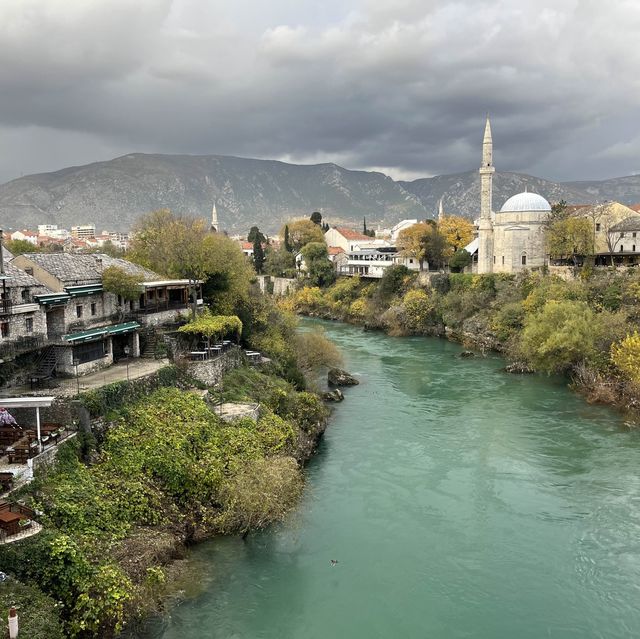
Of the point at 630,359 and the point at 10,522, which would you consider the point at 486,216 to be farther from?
the point at 10,522

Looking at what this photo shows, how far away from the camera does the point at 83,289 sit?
2692 centimetres

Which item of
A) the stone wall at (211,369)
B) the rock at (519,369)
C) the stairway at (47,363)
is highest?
the stairway at (47,363)

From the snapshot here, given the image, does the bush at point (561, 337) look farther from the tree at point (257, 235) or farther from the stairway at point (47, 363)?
the tree at point (257, 235)

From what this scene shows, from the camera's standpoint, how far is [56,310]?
83.7ft

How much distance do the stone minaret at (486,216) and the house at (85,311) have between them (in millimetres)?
39149

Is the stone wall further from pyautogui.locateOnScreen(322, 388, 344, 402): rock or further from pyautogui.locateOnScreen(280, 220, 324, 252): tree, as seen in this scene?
pyautogui.locateOnScreen(280, 220, 324, 252): tree

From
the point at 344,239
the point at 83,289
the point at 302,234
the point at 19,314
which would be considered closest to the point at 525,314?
the point at 83,289

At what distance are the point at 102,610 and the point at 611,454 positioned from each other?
22.4 m

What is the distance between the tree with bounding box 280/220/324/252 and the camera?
91.2 m

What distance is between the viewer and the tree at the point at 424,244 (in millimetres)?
69875

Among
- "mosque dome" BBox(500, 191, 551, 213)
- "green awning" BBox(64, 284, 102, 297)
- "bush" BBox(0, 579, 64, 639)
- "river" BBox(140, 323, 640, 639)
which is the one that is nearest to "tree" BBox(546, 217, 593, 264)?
"mosque dome" BBox(500, 191, 551, 213)

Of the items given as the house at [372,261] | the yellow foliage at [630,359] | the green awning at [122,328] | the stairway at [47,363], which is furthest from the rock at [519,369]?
the stairway at [47,363]

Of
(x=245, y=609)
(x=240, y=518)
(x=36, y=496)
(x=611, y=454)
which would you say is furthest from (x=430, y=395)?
(x=36, y=496)

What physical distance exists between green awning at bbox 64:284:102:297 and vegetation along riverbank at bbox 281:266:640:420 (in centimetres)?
2776
